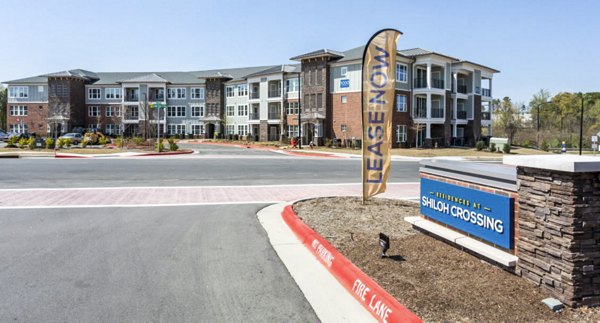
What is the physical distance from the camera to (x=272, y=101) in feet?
194

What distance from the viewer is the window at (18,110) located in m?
74.2

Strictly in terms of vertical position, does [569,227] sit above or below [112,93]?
below

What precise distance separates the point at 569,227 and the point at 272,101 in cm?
5617

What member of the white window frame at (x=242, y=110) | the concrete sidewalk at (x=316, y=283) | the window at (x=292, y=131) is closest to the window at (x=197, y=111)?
the white window frame at (x=242, y=110)

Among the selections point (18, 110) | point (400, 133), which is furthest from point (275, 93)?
point (18, 110)

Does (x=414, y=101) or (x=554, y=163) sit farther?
(x=414, y=101)

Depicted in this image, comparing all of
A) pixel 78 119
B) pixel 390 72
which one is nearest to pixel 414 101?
pixel 390 72

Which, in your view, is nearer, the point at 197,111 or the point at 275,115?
the point at 275,115

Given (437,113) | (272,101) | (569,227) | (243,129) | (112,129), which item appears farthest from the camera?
(112,129)

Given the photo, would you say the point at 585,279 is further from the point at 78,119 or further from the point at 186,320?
the point at 78,119

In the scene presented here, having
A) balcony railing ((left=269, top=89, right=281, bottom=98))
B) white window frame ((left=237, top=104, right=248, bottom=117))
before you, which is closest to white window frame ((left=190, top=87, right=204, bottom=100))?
white window frame ((left=237, top=104, right=248, bottom=117))

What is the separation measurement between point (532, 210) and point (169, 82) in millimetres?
75128

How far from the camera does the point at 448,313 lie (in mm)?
4062

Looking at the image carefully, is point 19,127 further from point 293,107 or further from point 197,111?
point 293,107
